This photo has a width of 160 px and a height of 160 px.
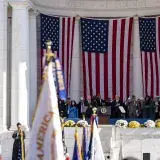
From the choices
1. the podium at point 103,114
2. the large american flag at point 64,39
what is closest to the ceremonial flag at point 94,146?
the podium at point 103,114

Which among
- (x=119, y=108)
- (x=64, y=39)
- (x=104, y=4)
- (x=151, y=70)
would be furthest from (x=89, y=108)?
(x=104, y=4)

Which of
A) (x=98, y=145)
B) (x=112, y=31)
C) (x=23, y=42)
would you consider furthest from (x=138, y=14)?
(x=98, y=145)

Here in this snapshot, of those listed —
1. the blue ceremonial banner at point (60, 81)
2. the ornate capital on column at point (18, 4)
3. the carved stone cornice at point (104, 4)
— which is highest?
the carved stone cornice at point (104, 4)

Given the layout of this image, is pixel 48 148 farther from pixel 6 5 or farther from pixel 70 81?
pixel 70 81

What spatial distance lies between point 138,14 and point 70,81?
6191mm

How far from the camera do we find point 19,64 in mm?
32656

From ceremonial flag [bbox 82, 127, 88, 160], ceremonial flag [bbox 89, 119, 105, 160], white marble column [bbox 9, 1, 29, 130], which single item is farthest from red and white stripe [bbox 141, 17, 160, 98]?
ceremonial flag [bbox 82, 127, 88, 160]

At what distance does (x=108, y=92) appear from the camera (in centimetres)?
3909

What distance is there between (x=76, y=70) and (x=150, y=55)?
4.89m

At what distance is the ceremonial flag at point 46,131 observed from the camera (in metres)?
10.7

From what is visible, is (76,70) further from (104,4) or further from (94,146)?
(94,146)

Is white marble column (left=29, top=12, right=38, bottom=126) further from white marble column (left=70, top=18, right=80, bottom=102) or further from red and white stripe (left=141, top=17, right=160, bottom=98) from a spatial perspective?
red and white stripe (left=141, top=17, right=160, bottom=98)

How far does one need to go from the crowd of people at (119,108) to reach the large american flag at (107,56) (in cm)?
386

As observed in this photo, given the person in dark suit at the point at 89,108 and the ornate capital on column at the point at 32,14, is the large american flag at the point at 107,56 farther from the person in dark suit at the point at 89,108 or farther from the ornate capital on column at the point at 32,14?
the ornate capital on column at the point at 32,14
